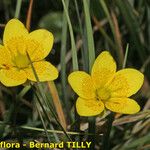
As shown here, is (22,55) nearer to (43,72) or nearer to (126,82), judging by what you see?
(43,72)

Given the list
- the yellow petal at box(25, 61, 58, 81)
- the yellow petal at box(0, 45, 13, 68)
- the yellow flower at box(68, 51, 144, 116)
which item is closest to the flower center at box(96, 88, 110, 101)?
the yellow flower at box(68, 51, 144, 116)

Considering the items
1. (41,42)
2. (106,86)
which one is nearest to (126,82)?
(106,86)

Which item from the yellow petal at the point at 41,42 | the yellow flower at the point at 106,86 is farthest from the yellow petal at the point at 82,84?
the yellow petal at the point at 41,42

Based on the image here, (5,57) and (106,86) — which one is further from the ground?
(5,57)

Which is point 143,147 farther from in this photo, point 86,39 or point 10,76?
point 10,76

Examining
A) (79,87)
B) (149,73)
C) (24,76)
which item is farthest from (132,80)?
(149,73)

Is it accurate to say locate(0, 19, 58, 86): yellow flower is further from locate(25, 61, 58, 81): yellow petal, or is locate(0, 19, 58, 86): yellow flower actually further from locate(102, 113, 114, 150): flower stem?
locate(102, 113, 114, 150): flower stem

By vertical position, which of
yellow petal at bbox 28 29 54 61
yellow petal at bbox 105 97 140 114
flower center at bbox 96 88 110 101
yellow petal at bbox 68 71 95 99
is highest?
yellow petal at bbox 28 29 54 61
